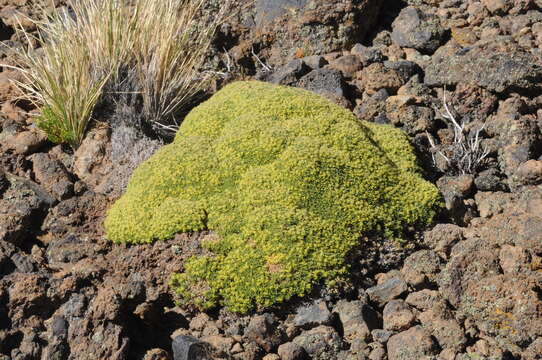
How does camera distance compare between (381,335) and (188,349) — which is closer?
(188,349)

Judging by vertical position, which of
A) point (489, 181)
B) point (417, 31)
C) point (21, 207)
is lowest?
point (489, 181)

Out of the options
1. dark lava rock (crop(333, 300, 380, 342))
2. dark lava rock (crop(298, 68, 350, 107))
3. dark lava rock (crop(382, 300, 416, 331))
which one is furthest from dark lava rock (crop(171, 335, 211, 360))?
dark lava rock (crop(298, 68, 350, 107))

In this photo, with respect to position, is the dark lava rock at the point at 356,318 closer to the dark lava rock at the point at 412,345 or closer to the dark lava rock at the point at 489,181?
the dark lava rock at the point at 412,345

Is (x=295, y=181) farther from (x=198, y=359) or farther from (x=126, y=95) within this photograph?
(x=126, y=95)

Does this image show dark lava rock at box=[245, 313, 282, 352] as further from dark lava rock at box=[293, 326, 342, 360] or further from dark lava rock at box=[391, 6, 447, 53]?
dark lava rock at box=[391, 6, 447, 53]

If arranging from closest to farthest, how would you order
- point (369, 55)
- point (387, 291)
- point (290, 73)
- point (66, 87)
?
point (387, 291), point (66, 87), point (290, 73), point (369, 55)

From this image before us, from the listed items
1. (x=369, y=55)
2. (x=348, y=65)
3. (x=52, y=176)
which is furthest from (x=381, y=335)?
(x=369, y=55)

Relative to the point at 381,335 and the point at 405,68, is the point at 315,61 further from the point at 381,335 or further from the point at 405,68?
the point at 381,335

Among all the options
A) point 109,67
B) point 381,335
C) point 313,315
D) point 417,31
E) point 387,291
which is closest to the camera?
point 381,335
